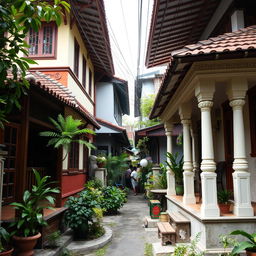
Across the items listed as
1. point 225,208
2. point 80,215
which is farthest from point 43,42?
point 225,208

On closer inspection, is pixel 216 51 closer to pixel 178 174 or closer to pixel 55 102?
pixel 55 102

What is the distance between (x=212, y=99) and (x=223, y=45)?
962 millimetres

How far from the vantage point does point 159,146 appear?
15.0 metres

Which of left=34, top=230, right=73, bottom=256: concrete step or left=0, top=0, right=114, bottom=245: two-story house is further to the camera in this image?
left=0, top=0, right=114, bottom=245: two-story house

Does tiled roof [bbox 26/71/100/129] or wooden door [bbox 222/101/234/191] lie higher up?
tiled roof [bbox 26/71/100/129]

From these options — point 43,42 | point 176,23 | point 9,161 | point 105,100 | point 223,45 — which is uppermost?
point 176,23

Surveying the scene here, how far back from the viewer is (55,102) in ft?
22.9

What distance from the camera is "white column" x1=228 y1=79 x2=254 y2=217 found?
4.48 metres

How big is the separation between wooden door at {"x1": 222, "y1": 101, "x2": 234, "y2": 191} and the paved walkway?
2553 mm

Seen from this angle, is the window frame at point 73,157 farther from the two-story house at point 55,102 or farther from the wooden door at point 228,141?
the wooden door at point 228,141

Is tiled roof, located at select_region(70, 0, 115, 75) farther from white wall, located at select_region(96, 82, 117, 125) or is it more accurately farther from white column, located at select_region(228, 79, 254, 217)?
white column, located at select_region(228, 79, 254, 217)

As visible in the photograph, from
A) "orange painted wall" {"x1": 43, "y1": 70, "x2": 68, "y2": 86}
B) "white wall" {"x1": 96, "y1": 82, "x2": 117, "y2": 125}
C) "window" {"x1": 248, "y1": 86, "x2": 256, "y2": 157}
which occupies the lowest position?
"window" {"x1": 248, "y1": 86, "x2": 256, "y2": 157}

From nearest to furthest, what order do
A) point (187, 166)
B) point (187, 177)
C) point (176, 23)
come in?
point (187, 177)
point (187, 166)
point (176, 23)

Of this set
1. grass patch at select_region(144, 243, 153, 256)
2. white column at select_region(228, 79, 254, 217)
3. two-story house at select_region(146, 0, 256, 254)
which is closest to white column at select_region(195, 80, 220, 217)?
two-story house at select_region(146, 0, 256, 254)
